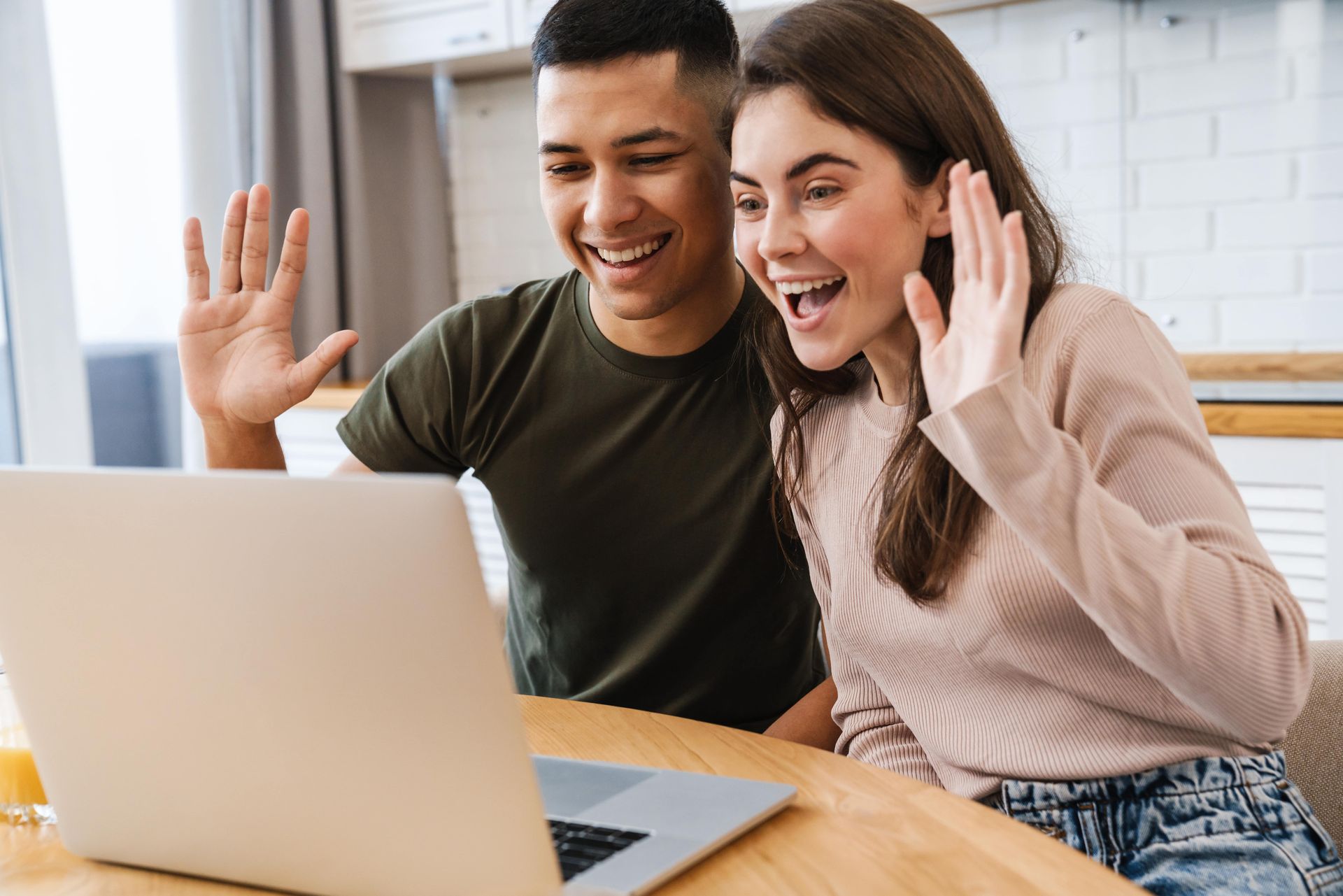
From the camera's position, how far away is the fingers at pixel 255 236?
1.33 metres

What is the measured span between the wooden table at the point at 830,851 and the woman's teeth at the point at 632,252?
638 millimetres

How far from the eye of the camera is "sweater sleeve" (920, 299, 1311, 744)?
84 centimetres

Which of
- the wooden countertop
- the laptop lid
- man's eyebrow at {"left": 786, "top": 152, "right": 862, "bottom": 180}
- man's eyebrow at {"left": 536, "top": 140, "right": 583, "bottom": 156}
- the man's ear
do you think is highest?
man's eyebrow at {"left": 536, "top": 140, "right": 583, "bottom": 156}

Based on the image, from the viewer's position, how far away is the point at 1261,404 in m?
2.02

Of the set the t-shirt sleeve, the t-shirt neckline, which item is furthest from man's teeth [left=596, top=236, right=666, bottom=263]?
the t-shirt sleeve

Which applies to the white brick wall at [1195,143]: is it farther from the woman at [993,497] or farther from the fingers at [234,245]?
the fingers at [234,245]

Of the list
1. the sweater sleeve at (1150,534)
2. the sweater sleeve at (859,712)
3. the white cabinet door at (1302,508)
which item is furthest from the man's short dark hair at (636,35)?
the white cabinet door at (1302,508)

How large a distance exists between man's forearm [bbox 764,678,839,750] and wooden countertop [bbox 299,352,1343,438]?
0.87m

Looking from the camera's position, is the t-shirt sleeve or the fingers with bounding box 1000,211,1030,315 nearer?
the fingers with bounding box 1000,211,1030,315

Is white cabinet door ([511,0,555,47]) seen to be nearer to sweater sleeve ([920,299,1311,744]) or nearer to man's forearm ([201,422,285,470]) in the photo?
man's forearm ([201,422,285,470])

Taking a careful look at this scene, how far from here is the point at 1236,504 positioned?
95cm

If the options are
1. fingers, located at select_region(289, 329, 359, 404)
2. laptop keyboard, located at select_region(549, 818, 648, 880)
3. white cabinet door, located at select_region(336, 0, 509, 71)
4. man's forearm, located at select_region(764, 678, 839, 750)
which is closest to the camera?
laptop keyboard, located at select_region(549, 818, 648, 880)

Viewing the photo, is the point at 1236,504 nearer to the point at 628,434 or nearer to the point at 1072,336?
the point at 1072,336

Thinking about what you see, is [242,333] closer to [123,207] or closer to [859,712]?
[859,712]
